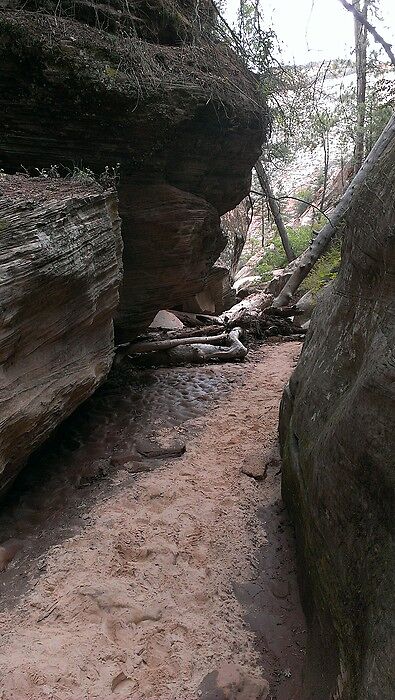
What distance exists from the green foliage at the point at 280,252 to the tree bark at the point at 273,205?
1.43 meters

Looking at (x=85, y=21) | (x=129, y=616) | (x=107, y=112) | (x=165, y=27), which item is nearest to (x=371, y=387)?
(x=129, y=616)

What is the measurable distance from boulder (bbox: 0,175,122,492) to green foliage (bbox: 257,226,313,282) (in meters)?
14.1

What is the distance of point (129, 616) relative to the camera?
11.3ft

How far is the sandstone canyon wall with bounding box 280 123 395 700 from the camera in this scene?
7.80 ft

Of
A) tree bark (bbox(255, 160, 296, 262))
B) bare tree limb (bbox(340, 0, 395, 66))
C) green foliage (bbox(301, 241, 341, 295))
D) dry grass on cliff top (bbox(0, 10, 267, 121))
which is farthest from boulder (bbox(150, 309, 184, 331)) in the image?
bare tree limb (bbox(340, 0, 395, 66))

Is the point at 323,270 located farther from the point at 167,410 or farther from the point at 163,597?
the point at 163,597

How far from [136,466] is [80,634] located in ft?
7.88

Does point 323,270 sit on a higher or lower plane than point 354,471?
lower

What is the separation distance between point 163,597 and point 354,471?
1952 mm

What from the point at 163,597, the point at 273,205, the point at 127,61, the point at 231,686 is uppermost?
the point at 127,61

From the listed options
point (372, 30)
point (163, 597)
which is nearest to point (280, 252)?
point (372, 30)

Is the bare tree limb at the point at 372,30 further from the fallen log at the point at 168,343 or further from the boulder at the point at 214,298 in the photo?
the boulder at the point at 214,298

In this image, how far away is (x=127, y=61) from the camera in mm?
5660

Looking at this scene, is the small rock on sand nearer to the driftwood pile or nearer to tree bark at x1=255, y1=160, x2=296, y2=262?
the driftwood pile
